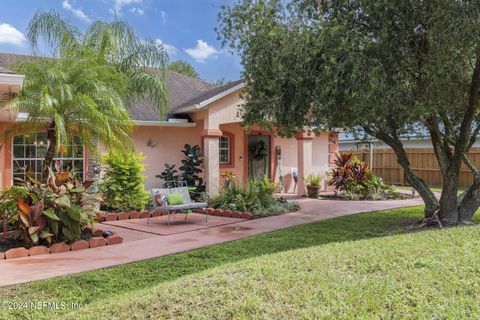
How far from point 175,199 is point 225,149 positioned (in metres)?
6.09

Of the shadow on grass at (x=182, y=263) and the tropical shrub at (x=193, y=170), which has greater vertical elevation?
the tropical shrub at (x=193, y=170)

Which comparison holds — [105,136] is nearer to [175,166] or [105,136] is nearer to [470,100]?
[175,166]

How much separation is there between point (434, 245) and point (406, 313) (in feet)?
7.61

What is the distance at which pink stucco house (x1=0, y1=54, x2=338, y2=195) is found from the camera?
12.8 meters

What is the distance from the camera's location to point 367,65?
808 centimetres

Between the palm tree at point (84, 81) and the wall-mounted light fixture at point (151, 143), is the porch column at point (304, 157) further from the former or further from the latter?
the palm tree at point (84, 81)

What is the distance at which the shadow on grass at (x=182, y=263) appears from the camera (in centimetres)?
555

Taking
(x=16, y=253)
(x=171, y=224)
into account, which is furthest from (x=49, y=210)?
(x=171, y=224)

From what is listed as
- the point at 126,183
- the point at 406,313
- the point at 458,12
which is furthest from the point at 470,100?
the point at 126,183

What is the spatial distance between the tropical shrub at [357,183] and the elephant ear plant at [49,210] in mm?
10471

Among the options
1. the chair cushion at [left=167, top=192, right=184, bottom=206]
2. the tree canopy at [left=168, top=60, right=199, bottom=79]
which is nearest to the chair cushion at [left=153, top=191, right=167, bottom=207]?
the chair cushion at [left=167, top=192, right=184, bottom=206]

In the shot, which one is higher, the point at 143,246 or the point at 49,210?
the point at 49,210

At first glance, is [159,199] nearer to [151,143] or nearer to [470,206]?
[151,143]

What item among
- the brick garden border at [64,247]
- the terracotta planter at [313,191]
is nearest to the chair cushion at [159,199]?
the brick garden border at [64,247]
